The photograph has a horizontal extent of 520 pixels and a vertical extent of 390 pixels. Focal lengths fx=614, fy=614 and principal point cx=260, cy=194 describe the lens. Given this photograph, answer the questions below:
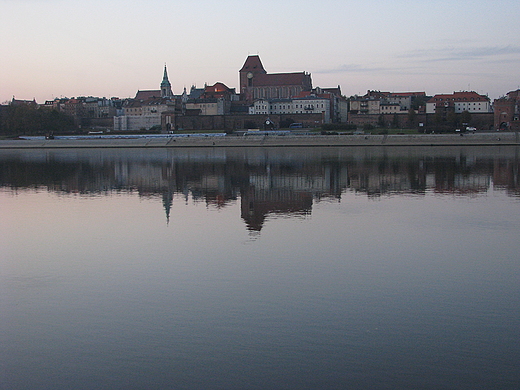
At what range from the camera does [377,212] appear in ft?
43.9

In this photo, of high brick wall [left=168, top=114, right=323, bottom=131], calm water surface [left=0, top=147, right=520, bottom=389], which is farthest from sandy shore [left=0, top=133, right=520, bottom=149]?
calm water surface [left=0, top=147, right=520, bottom=389]

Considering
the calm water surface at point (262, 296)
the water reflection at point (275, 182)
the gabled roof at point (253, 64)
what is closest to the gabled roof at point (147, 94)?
the gabled roof at point (253, 64)

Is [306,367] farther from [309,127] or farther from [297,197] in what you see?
[309,127]

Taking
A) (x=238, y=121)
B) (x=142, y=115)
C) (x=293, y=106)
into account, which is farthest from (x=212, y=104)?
(x=142, y=115)

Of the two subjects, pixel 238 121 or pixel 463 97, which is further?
pixel 238 121

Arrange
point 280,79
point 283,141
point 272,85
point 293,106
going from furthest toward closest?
1. point 280,79
2. point 272,85
3. point 293,106
4. point 283,141

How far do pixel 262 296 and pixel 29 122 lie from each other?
7005cm

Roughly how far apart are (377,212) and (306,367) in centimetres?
854

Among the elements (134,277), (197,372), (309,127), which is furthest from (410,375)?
(309,127)

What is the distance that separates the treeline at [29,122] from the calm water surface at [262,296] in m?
60.8

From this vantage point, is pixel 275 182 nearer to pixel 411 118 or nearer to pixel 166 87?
pixel 411 118

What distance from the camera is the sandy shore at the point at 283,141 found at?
49.9 m

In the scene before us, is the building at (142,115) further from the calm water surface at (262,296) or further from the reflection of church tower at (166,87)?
the calm water surface at (262,296)

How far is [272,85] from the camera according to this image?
295ft
